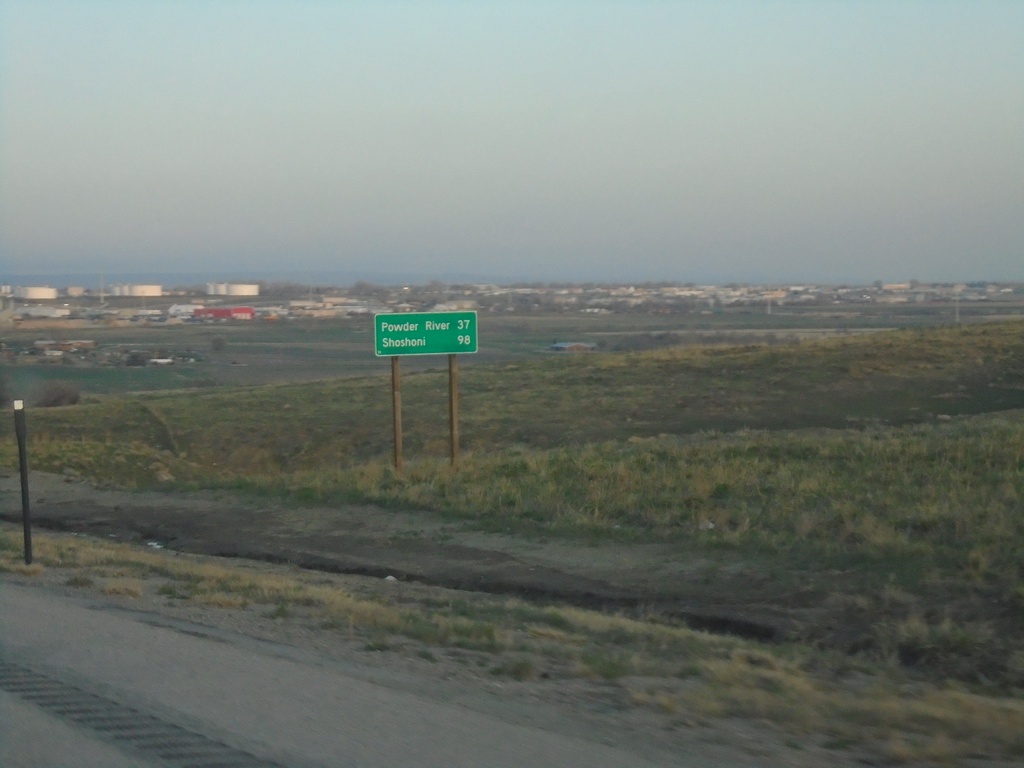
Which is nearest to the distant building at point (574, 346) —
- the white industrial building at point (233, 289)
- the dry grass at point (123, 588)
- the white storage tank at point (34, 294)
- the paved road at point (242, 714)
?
the white storage tank at point (34, 294)

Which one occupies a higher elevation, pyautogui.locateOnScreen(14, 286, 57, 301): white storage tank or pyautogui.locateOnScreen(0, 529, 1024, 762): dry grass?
pyautogui.locateOnScreen(14, 286, 57, 301): white storage tank

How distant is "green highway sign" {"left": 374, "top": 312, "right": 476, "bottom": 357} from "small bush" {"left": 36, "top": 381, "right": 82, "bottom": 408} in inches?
698

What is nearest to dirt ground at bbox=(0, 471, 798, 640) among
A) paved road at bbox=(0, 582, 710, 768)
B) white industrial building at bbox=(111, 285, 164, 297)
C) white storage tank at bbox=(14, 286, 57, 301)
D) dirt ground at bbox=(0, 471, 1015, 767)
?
dirt ground at bbox=(0, 471, 1015, 767)

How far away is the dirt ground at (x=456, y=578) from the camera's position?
659cm

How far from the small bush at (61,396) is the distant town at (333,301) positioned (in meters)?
2.46

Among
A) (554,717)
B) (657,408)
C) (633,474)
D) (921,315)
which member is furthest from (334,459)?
(921,315)

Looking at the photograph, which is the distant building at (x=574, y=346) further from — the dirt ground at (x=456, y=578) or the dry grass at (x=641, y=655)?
the dry grass at (x=641, y=655)

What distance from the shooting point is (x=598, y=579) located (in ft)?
45.4

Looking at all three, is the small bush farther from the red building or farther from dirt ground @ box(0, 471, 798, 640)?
the red building

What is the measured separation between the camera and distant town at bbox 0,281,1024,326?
49.2 meters

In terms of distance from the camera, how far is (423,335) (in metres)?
22.5

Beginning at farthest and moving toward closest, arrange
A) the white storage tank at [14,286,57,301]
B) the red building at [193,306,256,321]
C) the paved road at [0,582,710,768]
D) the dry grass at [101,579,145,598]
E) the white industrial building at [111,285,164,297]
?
the white industrial building at [111,285,164,297]
the red building at [193,306,256,321]
the white storage tank at [14,286,57,301]
the dry grass at [101,579,145,598]
the paved road at [0,582,710,768]

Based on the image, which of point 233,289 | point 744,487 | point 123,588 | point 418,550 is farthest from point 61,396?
point 233,289

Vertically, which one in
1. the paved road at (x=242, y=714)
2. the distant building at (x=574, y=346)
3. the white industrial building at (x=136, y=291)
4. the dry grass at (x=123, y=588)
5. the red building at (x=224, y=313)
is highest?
the white industrial building at (x=136, y=291)
